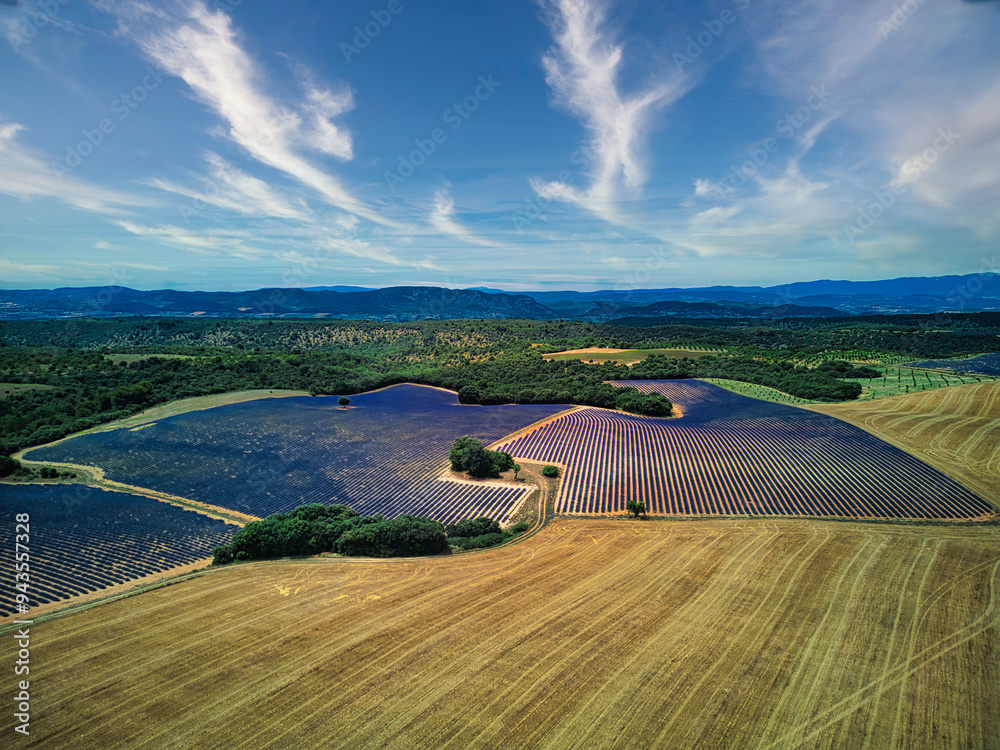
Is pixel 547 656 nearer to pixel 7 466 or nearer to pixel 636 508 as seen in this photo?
pixel 636 508

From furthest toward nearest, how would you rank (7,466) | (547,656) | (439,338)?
(439,338), (7,466), (547,656)

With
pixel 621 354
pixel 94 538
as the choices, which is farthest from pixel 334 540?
pixel 621 354

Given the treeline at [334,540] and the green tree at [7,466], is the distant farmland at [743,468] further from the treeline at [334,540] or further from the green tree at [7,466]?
the green tree at [7,466]

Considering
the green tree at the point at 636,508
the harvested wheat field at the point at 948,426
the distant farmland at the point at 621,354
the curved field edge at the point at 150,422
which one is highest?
the distant farmland at the point at 621,354

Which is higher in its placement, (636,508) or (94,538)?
(636,508)

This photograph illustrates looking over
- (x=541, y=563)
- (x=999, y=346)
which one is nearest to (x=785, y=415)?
(x=541, y=563)

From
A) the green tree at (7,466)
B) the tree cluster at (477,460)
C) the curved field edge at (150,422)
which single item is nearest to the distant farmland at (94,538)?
the curved field edge at (150,422)

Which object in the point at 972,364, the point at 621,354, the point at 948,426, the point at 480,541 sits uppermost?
the point at 972,364
